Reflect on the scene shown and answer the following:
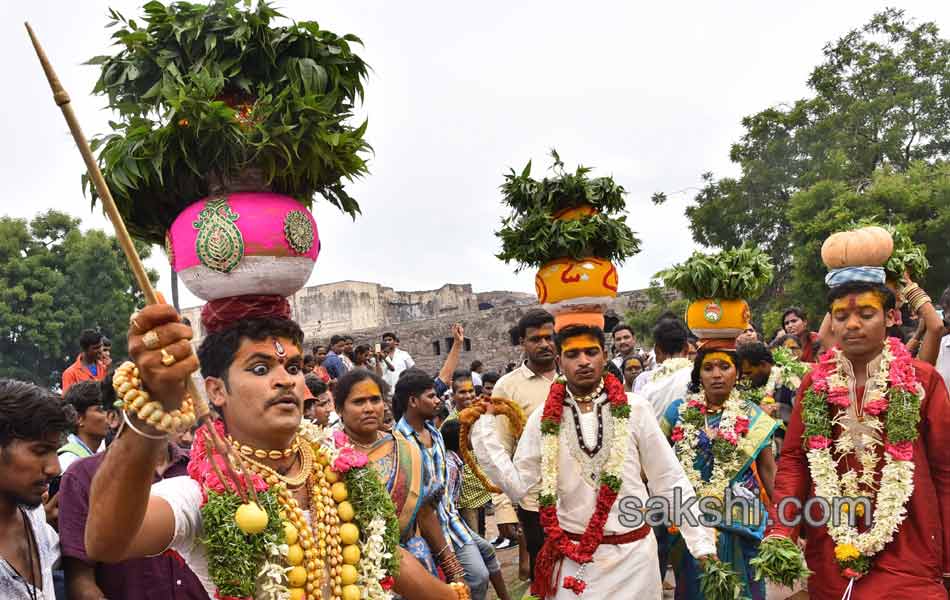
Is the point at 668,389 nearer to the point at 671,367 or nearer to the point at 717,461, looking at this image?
the point at 671,367

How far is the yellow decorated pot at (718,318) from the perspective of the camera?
7781mm

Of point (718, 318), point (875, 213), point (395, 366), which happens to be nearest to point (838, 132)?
point (875, 213)

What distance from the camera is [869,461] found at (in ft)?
18.8

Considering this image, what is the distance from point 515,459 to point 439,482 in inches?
24.5

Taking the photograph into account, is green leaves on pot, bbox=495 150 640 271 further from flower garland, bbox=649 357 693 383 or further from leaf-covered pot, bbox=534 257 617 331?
flower garland, bbox=649 357 693 383

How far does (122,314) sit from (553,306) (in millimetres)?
33970

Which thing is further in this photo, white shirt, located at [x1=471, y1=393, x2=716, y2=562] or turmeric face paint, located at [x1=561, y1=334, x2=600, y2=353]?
turmeric face paint, located at [x1=561, y1=334, x2=600, y2=353]

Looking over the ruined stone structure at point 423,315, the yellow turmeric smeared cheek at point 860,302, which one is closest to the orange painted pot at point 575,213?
the yellow turmeric smeared cheek at point 860,302

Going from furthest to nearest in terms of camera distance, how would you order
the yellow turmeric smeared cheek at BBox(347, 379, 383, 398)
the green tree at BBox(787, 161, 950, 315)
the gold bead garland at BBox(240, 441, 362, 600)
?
1. the green tree at BBox(787, 161, 950, 315)
2. the yellow turmeric smeared cheek at BBox(347, 379, 383, 398)
3. the gold bead garland at BBox(240, 441, 362, 600)

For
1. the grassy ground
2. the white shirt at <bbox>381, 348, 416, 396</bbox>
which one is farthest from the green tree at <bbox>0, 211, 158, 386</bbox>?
the grassy ground

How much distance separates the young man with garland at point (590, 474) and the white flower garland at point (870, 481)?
0.79 m

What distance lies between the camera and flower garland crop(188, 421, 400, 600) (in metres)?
3.30

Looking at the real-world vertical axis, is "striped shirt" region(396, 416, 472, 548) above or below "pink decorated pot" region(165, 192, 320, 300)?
below

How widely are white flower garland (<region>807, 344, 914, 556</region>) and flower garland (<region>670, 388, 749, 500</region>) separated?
1.51 metres
